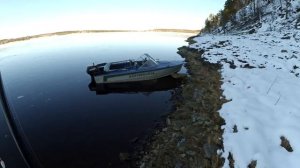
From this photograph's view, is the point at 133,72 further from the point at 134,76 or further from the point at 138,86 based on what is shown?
the point at 138,86

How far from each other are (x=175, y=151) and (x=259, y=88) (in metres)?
6.88

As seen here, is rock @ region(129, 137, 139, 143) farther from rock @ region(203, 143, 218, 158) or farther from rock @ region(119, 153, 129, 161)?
rock @ region(203, 143, 218, 158)

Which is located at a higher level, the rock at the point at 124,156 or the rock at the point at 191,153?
the rock at the point at 191,153

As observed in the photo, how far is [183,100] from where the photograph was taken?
21500mm

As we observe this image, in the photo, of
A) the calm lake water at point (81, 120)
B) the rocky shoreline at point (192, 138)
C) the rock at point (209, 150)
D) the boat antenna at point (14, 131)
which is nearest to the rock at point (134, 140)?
the calm lake water at point (81, 120)

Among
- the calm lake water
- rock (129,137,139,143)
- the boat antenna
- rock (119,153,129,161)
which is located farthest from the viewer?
rock (129,137,139,143)

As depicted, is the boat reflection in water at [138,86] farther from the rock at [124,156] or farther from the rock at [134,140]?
the rock at [124,156]

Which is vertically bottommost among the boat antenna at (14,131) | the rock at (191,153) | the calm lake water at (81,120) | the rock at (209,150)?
the calm lake water at (81,120)

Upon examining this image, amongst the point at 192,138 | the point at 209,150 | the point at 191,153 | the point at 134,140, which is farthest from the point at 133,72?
the point at 209,150

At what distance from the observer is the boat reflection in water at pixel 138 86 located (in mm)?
28719

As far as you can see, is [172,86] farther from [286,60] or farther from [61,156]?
[61,156]

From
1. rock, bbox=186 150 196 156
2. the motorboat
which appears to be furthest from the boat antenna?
the motorboat

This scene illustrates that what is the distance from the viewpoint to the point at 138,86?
98.7 ft

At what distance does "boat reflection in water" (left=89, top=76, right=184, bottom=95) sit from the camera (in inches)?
1131
